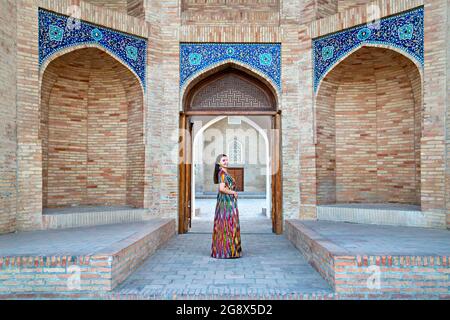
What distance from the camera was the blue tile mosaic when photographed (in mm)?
6648

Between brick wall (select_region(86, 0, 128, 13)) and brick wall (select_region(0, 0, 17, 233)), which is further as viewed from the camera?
brick wall (select_region(86, 0, 128, 13))

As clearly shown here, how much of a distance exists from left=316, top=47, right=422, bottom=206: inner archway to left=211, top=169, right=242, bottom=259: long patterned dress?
2.21 m

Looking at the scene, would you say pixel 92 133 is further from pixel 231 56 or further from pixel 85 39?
pixel 231 56

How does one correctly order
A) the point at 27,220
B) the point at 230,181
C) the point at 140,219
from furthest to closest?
the point at 140,219 → the point at 27,220 → the point at 230,181

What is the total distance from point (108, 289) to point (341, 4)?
246 inches

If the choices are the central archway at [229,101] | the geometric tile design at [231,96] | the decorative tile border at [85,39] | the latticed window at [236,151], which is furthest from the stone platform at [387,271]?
the latticed window at [236,151]

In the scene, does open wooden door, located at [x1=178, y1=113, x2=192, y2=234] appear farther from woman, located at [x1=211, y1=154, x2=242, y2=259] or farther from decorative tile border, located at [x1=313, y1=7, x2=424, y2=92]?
decorative tile border, located at [x1=313, y1=7, x2=424, y2=92]

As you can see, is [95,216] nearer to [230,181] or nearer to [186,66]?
[230,181]

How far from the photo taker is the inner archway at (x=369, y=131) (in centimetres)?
620

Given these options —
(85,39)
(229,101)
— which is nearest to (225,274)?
(229,101)

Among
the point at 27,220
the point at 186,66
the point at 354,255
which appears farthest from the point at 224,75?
the point at 354,255

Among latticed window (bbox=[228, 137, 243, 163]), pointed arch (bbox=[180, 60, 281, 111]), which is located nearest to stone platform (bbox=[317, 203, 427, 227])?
pointed arch (bbox=[180, 60, 281, 111])

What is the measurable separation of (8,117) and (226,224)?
312 cm

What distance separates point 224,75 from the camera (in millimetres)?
6996
